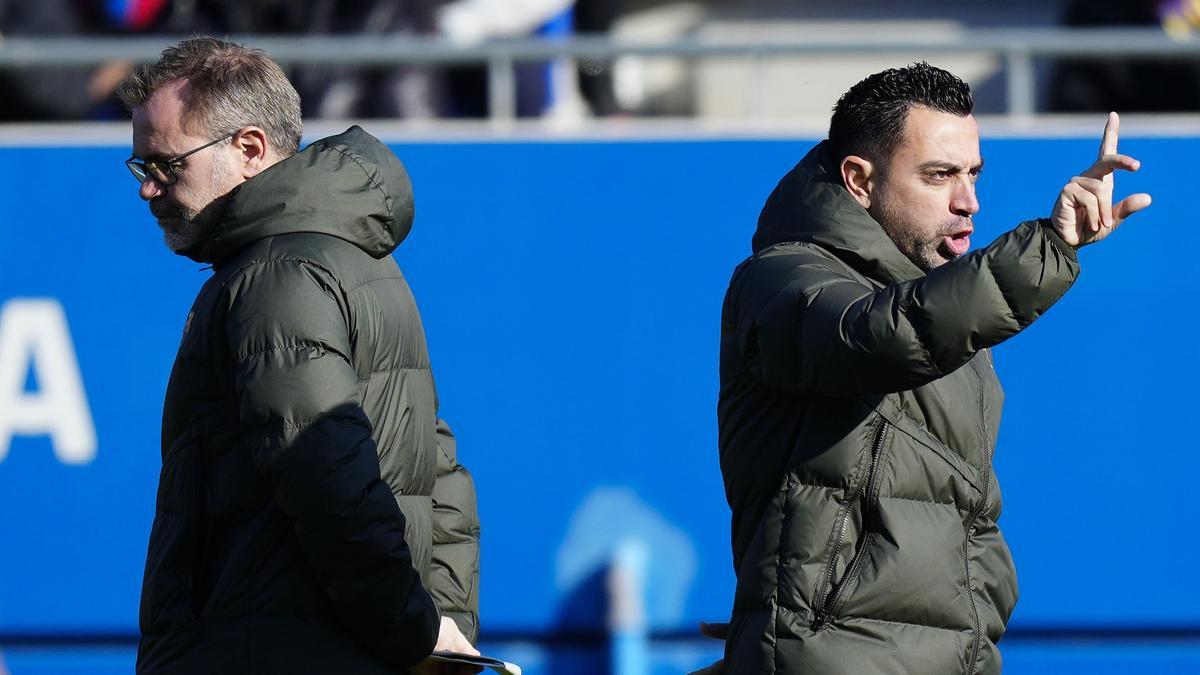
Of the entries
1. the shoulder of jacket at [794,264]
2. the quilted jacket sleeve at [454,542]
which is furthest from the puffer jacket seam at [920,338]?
the quilted jacket sleeve at [454,542]

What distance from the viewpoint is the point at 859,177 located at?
8.95 feet

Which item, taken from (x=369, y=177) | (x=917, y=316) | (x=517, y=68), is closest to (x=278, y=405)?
(x=369, y=177)

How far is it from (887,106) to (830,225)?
0.88 feet

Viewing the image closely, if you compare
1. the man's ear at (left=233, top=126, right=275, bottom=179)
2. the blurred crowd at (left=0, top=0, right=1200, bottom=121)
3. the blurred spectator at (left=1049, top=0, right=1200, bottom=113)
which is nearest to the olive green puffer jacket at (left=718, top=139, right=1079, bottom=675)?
the man's ear at (left=233, top=126, right=275, bottom=179)

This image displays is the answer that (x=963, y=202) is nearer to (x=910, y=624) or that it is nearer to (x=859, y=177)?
(x=859, y=177)

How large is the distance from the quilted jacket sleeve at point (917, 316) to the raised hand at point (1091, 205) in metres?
0.03

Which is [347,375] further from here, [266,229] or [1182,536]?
[1182,536]

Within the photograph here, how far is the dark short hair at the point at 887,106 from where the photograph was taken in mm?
2732

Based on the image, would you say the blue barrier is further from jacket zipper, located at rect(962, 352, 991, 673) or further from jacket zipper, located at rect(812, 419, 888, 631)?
jacket zipper, located at rect(812, 419, 888, 631)

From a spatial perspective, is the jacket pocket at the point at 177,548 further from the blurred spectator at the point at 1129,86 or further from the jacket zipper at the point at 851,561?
the blurred spectator at the point at 1129,86

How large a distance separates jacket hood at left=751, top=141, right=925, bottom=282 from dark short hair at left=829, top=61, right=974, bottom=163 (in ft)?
0.23

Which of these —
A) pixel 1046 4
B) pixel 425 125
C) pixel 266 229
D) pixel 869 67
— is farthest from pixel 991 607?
pixel 1046 4

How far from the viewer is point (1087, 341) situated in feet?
14.6

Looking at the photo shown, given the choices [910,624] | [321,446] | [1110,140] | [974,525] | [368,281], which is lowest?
[910,624]
